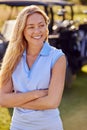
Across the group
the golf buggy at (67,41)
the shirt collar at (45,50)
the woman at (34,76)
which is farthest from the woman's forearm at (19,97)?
the golf buggy at (67,41)

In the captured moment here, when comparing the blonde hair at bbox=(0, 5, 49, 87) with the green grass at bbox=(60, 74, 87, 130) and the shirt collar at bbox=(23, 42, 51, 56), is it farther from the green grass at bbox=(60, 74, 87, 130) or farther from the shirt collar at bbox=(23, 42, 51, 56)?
the green grass at bbox=(60, 74, 87, 130)

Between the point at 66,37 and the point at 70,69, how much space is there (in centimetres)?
59

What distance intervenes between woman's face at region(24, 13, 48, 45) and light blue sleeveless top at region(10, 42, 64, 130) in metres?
0.07

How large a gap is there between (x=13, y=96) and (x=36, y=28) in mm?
398

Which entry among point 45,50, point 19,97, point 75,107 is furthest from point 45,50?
point 75,107

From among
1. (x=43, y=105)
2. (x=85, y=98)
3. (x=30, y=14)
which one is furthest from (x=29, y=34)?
(x=85, y=98)

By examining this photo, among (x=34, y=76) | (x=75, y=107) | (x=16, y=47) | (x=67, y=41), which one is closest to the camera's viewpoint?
(x=34, y=76)

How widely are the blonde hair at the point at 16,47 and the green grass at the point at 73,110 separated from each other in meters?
2.51

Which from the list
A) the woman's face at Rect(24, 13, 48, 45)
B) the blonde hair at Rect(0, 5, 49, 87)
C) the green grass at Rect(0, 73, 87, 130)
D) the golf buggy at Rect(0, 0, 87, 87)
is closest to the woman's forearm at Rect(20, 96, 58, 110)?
the blonde hair at Rect(0, 5, 49, 87)

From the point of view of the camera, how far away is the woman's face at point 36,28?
206 centimetres

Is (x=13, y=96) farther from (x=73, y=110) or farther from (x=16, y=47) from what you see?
(x=73, y=110)

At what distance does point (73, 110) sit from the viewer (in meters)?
5.33

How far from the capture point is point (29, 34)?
2.08 metres

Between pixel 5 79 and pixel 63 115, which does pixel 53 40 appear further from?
pixel 5 79
